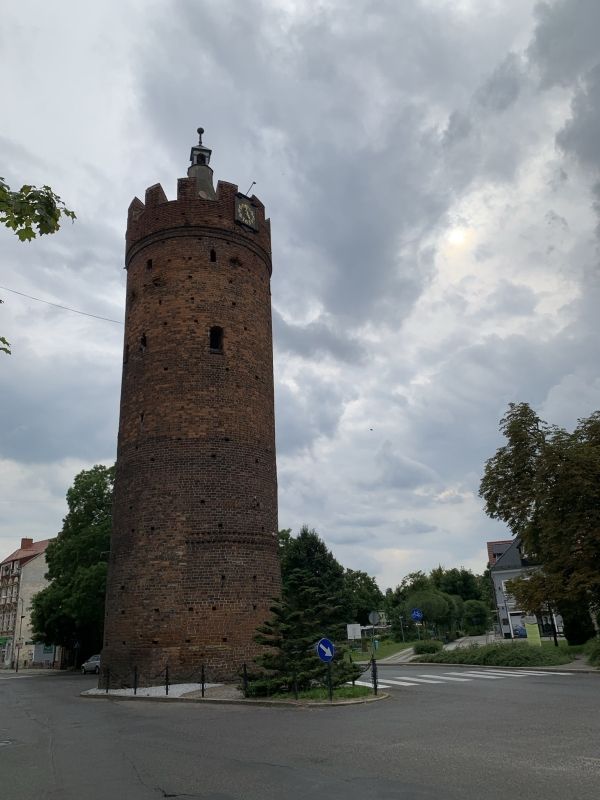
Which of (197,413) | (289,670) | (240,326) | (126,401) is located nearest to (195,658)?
(289,670)

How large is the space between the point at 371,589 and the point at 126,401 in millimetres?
59098

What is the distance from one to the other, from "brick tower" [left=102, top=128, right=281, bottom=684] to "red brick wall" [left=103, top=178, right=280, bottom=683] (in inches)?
1.6

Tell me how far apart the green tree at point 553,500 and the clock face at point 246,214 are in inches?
499

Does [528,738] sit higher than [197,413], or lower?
lower

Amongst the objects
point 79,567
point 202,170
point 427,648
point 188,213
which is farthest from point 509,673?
point 79,567

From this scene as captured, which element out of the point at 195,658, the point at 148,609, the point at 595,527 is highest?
the point at 595,527

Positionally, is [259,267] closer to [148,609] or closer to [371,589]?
[148,609]

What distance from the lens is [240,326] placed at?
21.5 metres

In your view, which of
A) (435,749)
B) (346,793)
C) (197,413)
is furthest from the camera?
(197,413)

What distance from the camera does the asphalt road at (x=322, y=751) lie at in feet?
20.5

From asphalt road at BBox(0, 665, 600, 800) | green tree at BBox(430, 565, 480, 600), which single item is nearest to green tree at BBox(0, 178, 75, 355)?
asphalt road at BBox(0, 665, 600, 800)

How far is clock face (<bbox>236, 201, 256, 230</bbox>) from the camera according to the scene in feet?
74.6

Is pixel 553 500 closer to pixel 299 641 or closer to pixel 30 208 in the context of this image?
pixel 299 641

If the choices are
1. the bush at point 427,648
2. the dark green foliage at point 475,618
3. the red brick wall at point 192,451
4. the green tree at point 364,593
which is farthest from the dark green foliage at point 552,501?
the green tree at point 364,593
